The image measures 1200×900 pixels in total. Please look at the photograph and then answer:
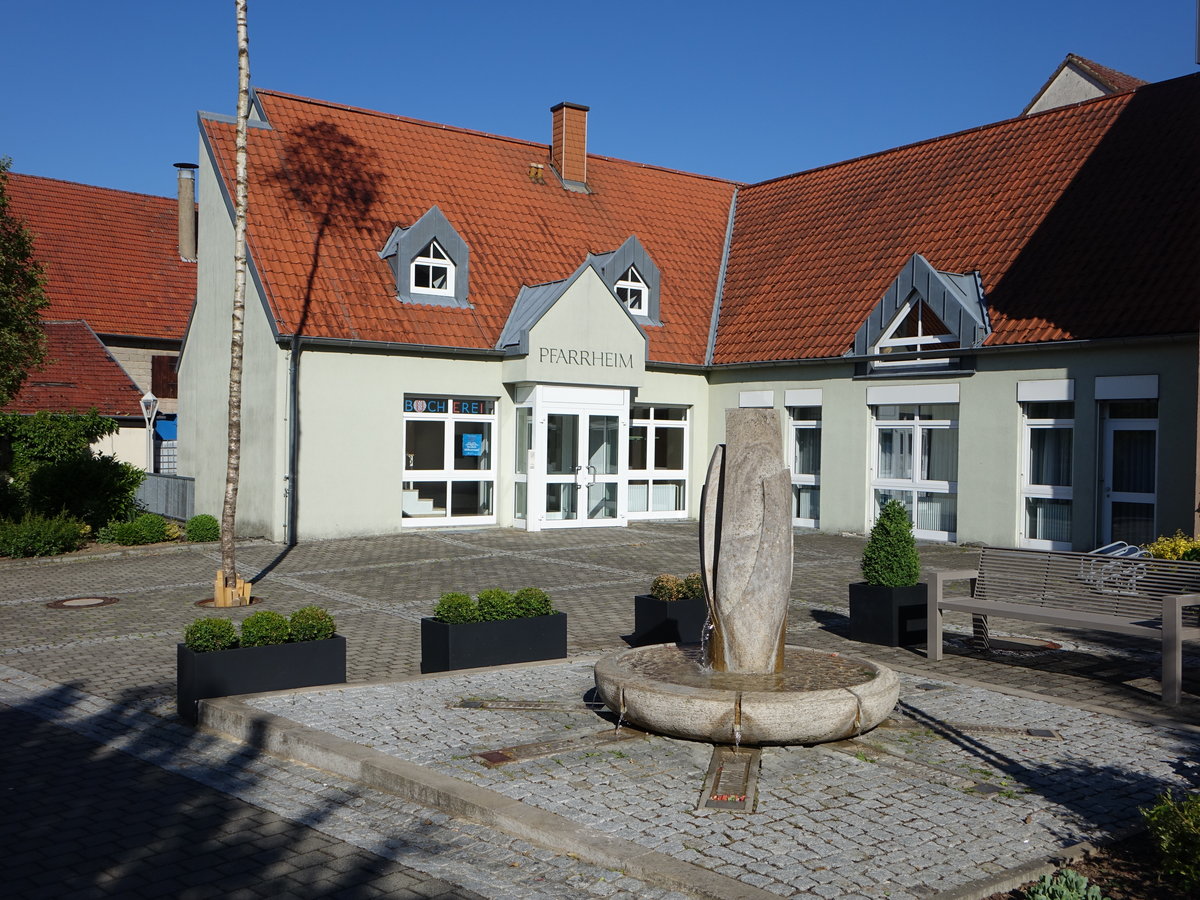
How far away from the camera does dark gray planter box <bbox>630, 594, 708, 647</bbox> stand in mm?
10930

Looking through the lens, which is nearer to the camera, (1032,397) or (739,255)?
(1032,397)

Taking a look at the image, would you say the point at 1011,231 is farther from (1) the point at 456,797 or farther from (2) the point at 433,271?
(1) the point at 456,797

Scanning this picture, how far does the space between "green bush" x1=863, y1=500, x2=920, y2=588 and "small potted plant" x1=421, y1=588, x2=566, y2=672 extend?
3292 millimetres

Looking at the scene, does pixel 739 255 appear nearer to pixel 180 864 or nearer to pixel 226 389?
pixel 226 389

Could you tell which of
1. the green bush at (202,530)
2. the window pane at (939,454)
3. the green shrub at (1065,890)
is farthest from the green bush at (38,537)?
the green shrub at (1065,890)

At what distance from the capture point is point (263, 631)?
8859mm

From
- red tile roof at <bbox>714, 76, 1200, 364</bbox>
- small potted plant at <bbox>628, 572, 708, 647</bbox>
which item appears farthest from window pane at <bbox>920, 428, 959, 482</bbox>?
small potted plant at <bbox>628, 572, 708, 647</bbox>

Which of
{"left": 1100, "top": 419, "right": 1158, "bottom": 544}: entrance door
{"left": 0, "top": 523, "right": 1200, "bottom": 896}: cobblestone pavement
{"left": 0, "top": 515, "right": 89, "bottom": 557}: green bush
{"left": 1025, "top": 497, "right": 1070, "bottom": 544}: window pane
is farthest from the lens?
{"left": 1025, "top": 497, "right": 1070, "bottom": 544}: window pane

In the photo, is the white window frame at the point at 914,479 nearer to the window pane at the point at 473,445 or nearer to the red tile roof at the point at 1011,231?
the red tile roof at the point at 1011,231

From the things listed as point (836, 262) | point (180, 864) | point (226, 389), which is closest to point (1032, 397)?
point (836, 262)

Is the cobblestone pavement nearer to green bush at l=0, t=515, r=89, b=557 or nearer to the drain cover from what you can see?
the drain cover

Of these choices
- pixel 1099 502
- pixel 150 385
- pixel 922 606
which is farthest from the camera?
pixel 150 385

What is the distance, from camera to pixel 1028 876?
5.33 meters

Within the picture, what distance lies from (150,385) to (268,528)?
1530 centimetres
